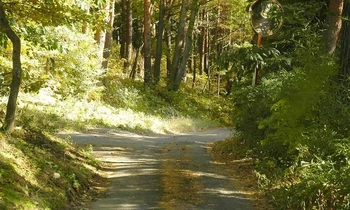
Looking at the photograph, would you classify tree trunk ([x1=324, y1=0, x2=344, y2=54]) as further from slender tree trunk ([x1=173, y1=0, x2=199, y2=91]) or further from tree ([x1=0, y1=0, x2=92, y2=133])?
slender tree trunk ([x1=173, y1=0, x2=199, y2=91])

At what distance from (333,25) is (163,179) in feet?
16.5

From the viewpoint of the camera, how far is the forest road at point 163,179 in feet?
29.7

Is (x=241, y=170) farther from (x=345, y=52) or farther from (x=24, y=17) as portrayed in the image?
(x=24, y=17)

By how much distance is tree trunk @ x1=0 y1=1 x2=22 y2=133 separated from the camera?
884 cm

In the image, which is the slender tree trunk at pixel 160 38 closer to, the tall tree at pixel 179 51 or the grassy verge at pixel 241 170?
the tall tree at pixel 179 51

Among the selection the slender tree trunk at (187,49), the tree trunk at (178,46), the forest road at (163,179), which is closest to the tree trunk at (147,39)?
the tree trunk at (178,46)

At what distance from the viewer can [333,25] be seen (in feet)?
37.7

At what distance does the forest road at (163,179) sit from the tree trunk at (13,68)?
224cm

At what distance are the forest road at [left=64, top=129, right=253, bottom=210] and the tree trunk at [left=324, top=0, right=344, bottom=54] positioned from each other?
3692 millimetres

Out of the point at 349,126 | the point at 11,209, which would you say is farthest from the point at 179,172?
the point at 11,209

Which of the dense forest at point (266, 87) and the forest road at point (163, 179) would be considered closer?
the dense forest at point (266, 87)

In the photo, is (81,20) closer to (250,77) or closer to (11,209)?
(11,209)

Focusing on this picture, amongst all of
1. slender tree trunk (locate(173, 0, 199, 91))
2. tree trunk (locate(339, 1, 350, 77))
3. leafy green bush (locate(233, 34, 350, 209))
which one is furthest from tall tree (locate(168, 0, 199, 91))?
tree trunk (locate(339, 1, 350, 77))

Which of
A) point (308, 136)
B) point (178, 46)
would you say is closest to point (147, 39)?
point (178, 46)
